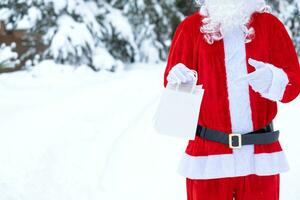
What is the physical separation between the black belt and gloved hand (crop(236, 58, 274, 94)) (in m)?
0.24

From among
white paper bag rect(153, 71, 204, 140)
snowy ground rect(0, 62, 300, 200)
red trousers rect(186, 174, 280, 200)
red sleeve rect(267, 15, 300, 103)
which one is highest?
red sleeve rect(267, 15, 300, 103)

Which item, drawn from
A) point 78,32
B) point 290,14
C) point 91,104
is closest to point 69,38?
point 78,32

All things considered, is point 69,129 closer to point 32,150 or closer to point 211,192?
point 32,150

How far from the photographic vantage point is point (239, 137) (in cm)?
237

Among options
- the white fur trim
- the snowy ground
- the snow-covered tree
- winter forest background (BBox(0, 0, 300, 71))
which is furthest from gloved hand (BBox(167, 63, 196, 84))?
the snow-covered tree

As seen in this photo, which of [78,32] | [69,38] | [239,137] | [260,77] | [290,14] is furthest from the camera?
[290,14]

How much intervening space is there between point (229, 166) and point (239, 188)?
13cm

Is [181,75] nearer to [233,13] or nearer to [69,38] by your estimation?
[233,13]

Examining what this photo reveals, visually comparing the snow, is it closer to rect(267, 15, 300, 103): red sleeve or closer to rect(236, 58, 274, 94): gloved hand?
rect(267, 15, 300, 103): red sleeve

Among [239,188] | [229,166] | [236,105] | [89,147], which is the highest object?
[236,105]

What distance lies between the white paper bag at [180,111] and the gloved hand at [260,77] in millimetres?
217

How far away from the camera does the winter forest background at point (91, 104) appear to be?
430 cm

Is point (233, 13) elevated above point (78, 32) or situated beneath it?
elevated above

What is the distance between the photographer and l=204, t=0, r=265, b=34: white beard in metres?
2.40
